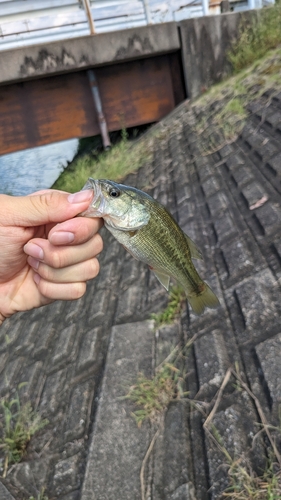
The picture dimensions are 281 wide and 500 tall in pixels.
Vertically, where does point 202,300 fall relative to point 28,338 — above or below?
above

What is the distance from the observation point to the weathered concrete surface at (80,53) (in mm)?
6516

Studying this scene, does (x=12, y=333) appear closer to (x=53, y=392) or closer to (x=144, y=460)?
(x=53, y=392)

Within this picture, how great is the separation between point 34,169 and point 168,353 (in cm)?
994

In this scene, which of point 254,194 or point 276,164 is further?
point 276,164

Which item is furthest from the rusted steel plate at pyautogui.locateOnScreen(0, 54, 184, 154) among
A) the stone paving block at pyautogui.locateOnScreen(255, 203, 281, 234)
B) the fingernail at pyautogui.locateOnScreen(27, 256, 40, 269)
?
the fingernail at pyautogui.locateOnScreen(27, 256, 40, 269)

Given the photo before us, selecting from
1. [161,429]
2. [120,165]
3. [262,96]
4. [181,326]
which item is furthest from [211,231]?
[120,165]

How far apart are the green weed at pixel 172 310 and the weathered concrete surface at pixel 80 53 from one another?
515 cm

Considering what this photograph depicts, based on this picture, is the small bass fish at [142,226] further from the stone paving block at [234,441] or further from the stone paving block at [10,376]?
the stone paving block at [10,376]

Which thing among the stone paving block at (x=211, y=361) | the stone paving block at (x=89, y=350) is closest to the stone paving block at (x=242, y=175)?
the stone paving block at (x=211, y=361)

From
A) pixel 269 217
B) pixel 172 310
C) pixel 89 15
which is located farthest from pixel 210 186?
pixel 89 15

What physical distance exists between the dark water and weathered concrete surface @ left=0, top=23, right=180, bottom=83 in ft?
14.4

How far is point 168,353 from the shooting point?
2.78 metres

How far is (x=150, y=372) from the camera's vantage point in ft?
8.93

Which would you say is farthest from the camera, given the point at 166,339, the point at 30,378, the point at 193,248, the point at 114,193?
the point at 30,378
